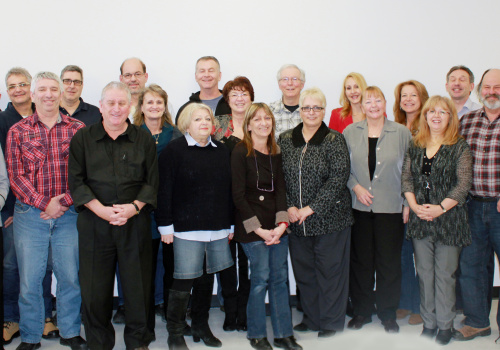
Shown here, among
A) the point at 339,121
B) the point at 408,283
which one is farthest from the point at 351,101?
the point at 408,283

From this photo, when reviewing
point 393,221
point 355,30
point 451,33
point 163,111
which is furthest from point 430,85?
point 163,111

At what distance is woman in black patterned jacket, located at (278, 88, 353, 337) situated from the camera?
2.83 metres

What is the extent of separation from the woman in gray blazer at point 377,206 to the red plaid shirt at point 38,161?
6.44ft

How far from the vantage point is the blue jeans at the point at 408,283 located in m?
3.25

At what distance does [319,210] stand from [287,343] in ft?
2.99

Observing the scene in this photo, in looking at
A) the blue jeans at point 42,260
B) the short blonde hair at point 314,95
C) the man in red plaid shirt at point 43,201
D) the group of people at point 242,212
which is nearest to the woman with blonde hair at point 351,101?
the group of people at point 242,212

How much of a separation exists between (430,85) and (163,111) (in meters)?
2.71

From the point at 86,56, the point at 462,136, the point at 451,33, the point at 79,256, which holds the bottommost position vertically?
the point at 79,256

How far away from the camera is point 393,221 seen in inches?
118

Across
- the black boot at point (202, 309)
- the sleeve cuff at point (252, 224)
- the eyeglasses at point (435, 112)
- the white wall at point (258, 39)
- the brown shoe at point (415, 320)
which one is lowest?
the brown shoe at point (415, 320)

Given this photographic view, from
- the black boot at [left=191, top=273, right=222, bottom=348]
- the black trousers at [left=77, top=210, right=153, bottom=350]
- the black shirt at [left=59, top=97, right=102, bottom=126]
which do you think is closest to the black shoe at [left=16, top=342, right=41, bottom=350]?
the black trousers at [left=77, top=210, right=153, bottom=350]

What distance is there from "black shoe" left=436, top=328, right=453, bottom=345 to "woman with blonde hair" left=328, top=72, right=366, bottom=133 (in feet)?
5.50

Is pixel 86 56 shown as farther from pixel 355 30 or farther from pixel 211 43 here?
pixel 355 30

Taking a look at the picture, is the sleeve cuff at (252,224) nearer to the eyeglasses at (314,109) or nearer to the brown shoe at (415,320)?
the eyeglasses at (314,109)
